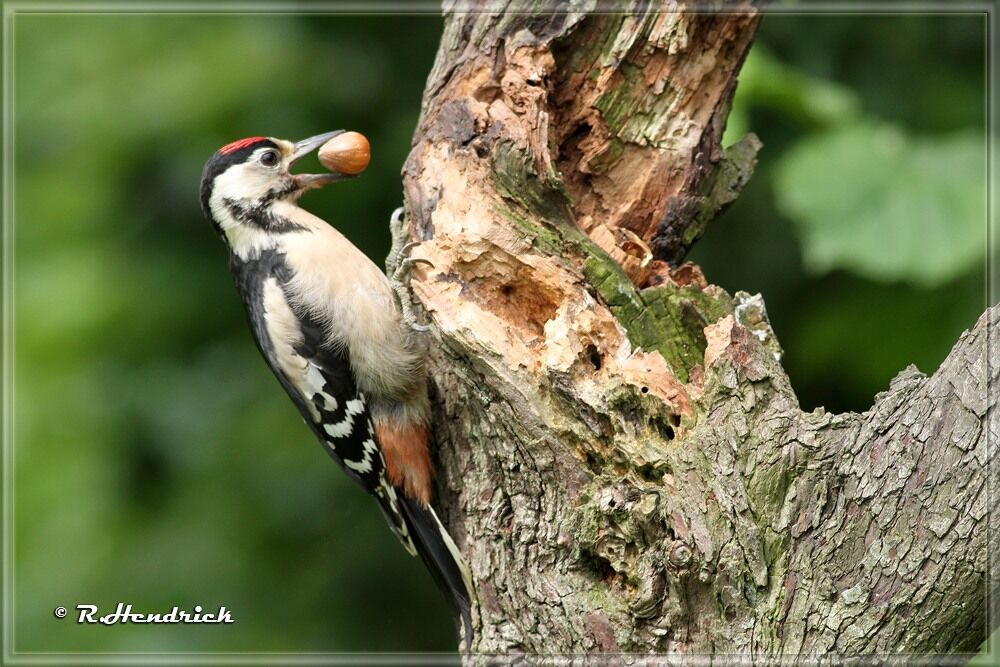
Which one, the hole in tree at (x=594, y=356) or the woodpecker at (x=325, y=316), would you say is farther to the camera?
the woodpecker at (x=325, y=316)

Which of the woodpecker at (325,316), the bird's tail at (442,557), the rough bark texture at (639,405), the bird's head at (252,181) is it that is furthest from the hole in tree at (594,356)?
the bird's head at (252,181)

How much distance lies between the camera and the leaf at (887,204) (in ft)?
12.7

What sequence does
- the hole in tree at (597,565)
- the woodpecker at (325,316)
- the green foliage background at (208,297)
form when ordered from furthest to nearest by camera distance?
the green foliage background at (208,297) → the woodpecker at (325,316) → the hole in tree at (597,565)

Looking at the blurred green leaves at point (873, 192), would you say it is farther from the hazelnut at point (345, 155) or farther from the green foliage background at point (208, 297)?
the hazelnut at point (345, 155)

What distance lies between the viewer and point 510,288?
9.83 ft

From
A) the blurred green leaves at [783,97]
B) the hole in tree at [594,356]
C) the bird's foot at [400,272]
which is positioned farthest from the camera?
the blurred green leaves at [783,97]

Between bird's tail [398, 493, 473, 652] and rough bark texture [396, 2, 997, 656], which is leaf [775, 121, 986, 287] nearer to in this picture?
rough bark texture [396, 2, 997, 656]

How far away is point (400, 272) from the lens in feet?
11.1

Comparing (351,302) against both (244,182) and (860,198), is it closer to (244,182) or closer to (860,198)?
(244,182)

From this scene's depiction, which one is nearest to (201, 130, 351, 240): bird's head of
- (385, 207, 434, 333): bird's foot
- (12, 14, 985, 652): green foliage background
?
(385, 207, 434, 333): bird's foot

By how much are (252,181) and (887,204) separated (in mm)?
2387

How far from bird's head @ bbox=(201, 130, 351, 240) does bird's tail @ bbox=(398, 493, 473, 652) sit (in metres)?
1.23

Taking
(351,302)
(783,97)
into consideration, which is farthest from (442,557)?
(783,97)

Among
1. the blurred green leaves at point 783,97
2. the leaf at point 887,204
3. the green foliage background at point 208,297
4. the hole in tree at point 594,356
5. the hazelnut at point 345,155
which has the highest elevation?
the blurred green leaves at point 783,97
